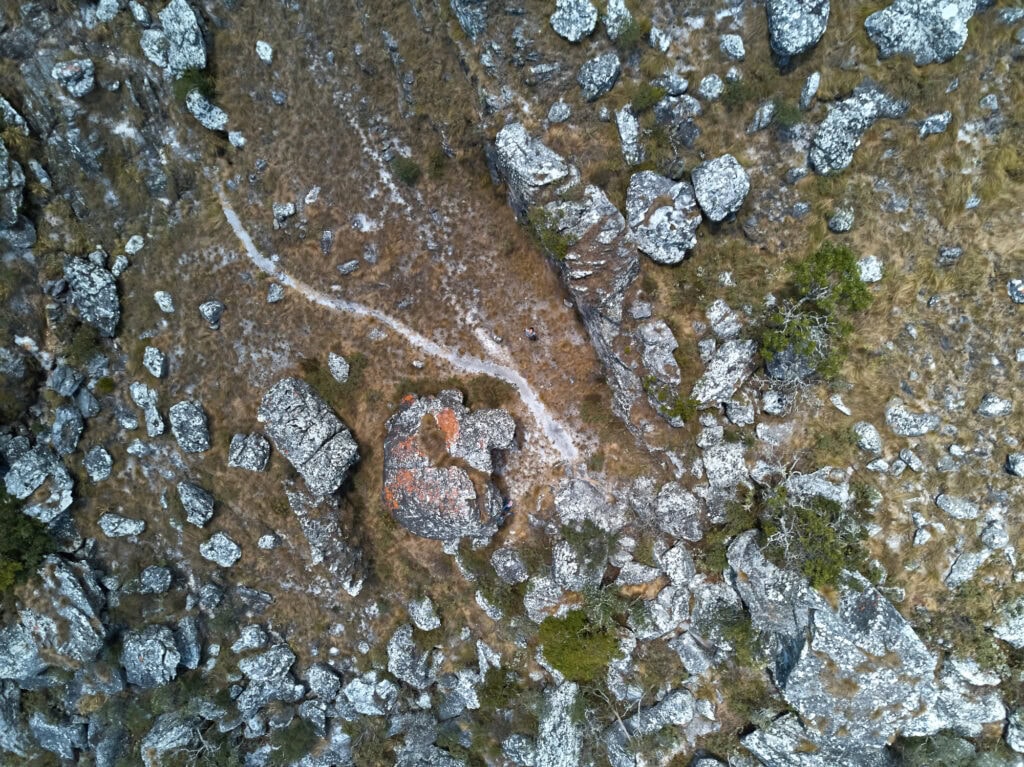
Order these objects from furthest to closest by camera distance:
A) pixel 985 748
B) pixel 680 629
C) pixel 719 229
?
pixel 680 629 → pixel 985 748 → pixel 719 229

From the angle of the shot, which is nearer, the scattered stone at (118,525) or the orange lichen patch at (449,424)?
the orange lichen patch at (449,424)

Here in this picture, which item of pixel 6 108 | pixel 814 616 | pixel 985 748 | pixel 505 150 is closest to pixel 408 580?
pixel 814 616

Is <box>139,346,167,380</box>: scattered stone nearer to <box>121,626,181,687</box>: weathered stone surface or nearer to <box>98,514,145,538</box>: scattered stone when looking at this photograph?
<box>98,514,145,538</box>: scattered stone

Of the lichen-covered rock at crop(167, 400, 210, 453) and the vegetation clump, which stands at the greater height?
the vegetation clump

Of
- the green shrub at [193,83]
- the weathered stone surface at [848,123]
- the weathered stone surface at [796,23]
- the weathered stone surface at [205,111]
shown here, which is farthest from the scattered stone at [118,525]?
the weathered stone surface at [796,23]

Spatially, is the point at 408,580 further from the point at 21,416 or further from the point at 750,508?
the point at 21,416

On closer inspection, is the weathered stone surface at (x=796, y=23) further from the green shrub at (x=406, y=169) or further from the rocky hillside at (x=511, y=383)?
the green shrub at (x=406, y=169)

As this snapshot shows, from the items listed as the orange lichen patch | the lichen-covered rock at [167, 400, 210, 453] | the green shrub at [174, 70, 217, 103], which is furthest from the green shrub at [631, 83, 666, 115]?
the lichen-covered rock at [167, 400, 210, 453]
